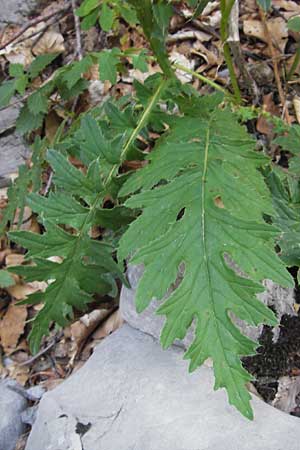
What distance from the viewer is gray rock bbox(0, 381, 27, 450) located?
215cm

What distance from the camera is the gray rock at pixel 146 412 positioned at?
5.02ft

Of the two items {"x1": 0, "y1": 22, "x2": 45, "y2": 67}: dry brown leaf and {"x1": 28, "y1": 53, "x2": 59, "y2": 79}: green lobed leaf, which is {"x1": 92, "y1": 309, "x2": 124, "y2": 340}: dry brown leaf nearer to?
{"x1": 28, "y1": 53, "x2": 59, "y2": 79}: green lobed leaf

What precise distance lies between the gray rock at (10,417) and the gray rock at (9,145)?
1.22m

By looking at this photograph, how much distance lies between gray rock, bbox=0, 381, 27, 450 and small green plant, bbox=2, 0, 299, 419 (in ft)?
1.60

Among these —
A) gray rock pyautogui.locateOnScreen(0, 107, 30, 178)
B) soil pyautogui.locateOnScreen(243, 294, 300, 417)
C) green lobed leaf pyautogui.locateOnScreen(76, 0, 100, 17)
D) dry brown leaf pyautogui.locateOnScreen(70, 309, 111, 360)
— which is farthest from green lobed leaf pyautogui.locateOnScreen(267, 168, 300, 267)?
gray rock pyautogui.locateOnScreen(0, 107, 30, 178)

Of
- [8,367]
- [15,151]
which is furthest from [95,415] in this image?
[15,151]

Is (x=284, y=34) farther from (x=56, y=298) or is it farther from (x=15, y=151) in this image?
(x=56, y=298)

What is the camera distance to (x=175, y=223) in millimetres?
1546

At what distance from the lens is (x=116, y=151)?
1791 mm

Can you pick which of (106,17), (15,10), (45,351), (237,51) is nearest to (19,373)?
(45,351)

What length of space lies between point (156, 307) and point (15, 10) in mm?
2066

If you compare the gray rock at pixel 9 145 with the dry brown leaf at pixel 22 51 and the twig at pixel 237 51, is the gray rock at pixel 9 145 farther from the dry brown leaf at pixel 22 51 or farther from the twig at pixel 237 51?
the twig at pixel 237 51

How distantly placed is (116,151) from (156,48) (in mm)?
390

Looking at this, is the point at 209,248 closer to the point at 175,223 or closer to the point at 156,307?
the point at 175,223
